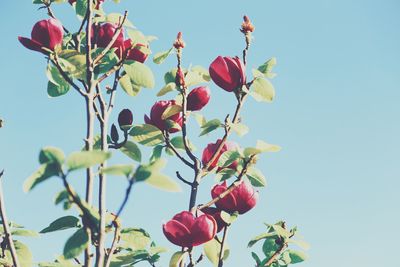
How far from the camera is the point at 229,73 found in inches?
57.6

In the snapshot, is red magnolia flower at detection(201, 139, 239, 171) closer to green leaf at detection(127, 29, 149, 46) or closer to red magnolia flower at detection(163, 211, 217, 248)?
red magnolia flower at detection(163, 211, 217, 248)

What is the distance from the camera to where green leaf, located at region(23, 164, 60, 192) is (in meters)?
0.79

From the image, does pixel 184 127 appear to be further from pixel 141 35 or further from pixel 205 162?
pixel 141 35


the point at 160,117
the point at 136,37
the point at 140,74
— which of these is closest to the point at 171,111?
the point at 160,117

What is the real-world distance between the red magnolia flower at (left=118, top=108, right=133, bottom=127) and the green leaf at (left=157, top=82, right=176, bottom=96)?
127 mm

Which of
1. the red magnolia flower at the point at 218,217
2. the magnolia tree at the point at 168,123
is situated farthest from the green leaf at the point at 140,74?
the red magnolia flower at the point at 218,217

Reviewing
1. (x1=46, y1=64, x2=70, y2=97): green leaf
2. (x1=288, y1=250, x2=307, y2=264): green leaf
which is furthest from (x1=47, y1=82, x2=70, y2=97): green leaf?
(x1=288, y1=250, x2=307, y2=264): green leaf

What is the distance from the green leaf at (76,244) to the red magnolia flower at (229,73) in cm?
72

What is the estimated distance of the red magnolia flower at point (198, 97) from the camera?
60.2 inches

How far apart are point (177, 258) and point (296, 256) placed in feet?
1.61

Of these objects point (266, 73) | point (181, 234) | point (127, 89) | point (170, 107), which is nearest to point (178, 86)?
point (170, 107)

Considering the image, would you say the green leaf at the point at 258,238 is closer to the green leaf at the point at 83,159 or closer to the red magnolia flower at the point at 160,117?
the red magnolia flower at the point at 160,117

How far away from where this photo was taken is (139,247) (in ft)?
4.47

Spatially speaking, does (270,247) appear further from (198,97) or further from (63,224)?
(63,224)
